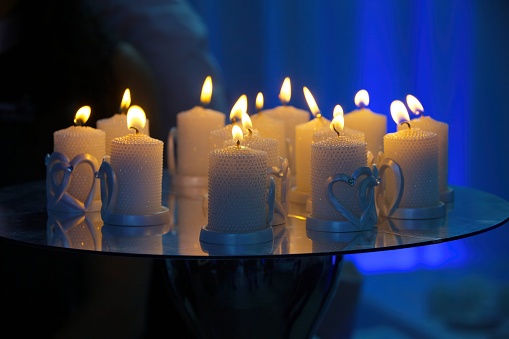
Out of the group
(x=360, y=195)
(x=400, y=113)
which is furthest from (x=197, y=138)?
(x=360, y=195)

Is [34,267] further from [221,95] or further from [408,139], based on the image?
[408,139]

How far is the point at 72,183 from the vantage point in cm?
179

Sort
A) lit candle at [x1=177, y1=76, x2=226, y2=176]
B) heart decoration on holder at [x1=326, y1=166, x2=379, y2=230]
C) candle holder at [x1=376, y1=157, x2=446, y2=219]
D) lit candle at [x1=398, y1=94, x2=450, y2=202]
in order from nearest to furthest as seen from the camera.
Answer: heart decoration on holder at [x1=326, y1=166, x2=379, y2=230] → candle holder at [x1=376, y1=157, x2=446, y2=219] → lit candle at [x1=398, y1=94, x2=450, y2=202] → lit candle at [x1=177, y1=76, x2=226, y2=176]

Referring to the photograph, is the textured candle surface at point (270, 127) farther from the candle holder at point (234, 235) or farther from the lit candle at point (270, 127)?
the candle holder at point (234, 235)

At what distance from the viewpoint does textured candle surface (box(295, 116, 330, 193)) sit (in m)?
1.89

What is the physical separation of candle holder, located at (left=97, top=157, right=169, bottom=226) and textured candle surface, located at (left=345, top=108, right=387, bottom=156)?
57 cm

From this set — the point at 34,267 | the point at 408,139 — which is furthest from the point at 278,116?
the point at 34,267

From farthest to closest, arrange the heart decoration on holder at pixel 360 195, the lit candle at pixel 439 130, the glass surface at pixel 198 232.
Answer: the lit candle at pixel 439 130 → the heart decoration on holder at pixel 360 195 → the glass surface at pixel 198 232

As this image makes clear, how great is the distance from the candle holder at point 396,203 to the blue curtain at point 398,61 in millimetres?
1421

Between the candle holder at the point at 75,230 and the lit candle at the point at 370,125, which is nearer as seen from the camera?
the candle holder at the point at 75,230

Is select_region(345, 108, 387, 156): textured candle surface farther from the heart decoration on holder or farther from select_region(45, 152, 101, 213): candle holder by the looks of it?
select_region(45, 152, 101, 213): candle holder

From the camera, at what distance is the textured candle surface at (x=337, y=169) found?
5.18 ft

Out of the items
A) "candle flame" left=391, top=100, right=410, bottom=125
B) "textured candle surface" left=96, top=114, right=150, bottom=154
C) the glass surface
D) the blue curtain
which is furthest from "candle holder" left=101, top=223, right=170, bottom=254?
the blue curtain

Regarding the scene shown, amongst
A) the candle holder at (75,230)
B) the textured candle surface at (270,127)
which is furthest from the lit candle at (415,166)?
the candle holder at (75,230)
